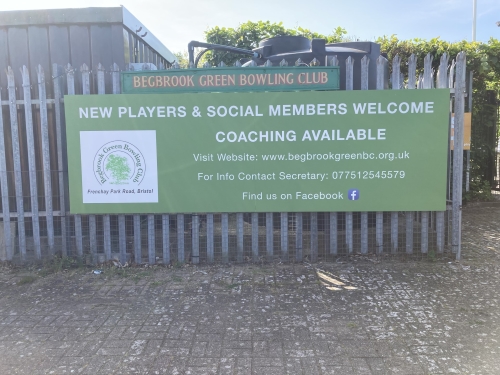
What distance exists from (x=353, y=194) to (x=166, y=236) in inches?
95.5

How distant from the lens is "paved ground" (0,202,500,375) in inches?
128

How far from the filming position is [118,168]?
528 centimetres

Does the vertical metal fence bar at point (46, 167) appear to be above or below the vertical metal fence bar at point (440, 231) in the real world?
above

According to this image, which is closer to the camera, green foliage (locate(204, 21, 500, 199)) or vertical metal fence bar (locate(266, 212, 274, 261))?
vertical metal fence bar (locate(266, 212, 274, 261))

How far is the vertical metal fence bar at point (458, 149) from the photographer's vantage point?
5246 millimetres

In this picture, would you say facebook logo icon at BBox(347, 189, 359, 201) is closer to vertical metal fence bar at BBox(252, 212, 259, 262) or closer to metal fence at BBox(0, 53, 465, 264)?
metal fence at BBox(0, 53, 465, 264)

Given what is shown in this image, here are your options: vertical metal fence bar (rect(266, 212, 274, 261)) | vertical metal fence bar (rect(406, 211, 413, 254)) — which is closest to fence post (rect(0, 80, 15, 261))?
vertical metal fence bar (rect(266, 212, 274, 261))

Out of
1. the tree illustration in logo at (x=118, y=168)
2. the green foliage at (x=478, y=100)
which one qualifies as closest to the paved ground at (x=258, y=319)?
the tree illustration in logo at (x=118, y=168)

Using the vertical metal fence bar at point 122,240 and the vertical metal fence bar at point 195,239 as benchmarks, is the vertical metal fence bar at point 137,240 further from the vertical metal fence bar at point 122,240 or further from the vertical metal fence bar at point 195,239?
the vertical metal fence bar at point 195,239

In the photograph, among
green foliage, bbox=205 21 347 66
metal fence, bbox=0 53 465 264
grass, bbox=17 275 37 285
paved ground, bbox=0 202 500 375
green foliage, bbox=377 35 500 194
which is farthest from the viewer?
green foliage, bbox=205 21 347 66

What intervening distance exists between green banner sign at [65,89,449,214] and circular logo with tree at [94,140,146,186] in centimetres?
1

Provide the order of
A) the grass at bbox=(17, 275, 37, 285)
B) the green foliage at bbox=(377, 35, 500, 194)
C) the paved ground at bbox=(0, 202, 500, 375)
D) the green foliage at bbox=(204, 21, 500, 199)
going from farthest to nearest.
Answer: the green foliage at bbox=(377, 35, 500, 194), the green foliage at bbox=(204, 21, 500, 199), the grass at bbox=(17, 275, 37, 285), the paved ground at bbox=(0, 202, 500, 375)

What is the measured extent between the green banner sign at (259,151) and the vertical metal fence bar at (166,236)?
0.16 metres

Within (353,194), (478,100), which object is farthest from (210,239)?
(478,100)
